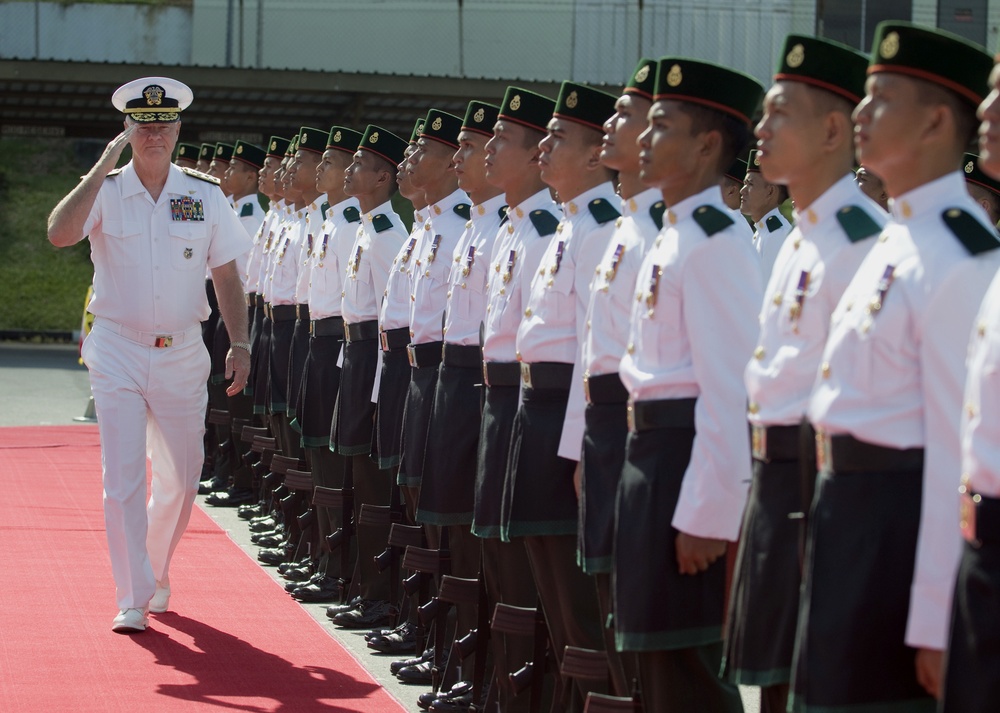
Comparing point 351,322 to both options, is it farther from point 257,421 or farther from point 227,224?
point 257,421

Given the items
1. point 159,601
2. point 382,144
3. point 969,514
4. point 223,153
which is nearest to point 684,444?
point 969,514

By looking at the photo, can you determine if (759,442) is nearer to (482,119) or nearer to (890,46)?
(890,46)

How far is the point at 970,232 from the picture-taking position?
2.70 metres

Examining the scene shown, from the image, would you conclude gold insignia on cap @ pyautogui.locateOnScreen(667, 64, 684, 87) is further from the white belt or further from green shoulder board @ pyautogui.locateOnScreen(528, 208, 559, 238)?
the white belt

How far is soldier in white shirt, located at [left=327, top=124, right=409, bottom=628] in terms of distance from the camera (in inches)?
254

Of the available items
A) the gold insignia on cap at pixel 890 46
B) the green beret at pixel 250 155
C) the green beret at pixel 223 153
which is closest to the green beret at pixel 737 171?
the gold insignia on cap at pixel 890 46

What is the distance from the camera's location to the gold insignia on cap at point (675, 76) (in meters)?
3.72

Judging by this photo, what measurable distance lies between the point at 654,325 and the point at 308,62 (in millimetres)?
18633

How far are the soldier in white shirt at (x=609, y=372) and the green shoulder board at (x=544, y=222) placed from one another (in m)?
0.65

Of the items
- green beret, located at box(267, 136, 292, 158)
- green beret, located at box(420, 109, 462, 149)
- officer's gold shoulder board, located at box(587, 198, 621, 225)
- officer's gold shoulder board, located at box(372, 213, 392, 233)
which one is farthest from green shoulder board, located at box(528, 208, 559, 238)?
green beret, located at box(267, 136, 292, 158)

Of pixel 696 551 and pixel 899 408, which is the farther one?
pixel 696 551

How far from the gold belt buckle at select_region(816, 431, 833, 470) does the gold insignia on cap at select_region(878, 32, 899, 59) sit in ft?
2.35

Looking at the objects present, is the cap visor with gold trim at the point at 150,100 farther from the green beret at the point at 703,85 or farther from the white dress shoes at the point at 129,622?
the green beret at the point at 703,85

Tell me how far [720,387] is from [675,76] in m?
0.80
